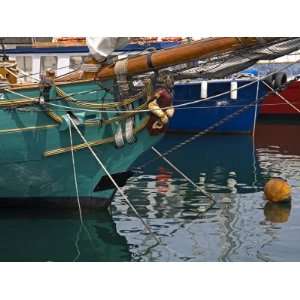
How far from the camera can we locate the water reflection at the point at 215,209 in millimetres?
8352

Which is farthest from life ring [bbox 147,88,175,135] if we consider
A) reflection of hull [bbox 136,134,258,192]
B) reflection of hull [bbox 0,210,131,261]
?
reflection of hull [bbox 136,134,258,192]

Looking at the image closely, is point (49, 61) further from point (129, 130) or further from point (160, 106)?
point (160, 106)

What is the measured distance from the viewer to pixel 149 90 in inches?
402

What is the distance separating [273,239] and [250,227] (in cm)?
85

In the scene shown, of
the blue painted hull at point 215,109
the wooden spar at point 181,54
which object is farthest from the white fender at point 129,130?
the blue painted hull at point 215,109

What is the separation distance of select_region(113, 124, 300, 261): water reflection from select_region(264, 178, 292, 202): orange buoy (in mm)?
259

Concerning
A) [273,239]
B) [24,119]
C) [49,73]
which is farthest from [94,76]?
[273,239]

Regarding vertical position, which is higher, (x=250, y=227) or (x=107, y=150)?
(x=107, y=150)

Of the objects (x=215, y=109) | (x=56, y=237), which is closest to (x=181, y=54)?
(x=56, y=237)

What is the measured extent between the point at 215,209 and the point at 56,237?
10.4 ft

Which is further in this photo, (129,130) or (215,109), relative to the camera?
(215,109)

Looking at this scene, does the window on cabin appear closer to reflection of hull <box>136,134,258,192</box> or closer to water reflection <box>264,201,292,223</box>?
reflection of hull <box>136,134,258,192</box>

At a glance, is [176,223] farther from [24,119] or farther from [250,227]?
[24,119]

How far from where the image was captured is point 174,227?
31.6 ft
